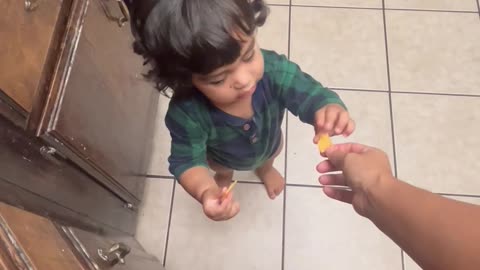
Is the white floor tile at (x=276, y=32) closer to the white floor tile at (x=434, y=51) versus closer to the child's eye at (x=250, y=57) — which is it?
the white floor tile at (x=434, y=51)

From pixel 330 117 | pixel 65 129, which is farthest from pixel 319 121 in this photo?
pixel 65 129

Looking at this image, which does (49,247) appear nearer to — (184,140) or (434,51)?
(184,140)

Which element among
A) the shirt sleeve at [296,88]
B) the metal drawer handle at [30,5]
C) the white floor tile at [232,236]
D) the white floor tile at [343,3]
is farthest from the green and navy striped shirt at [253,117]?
the white floor tile at [343,3]

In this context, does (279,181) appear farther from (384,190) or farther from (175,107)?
(384,190)

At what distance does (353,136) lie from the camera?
4.14ft

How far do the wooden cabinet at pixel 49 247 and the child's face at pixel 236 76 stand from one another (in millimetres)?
256

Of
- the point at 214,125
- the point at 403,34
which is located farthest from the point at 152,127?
the point at 403,34

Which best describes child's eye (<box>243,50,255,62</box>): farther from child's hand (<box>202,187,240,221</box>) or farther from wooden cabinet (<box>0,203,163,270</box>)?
wooden cabinet (<box>0,203,163,270</box>)

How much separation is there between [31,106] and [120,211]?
0.45 meters

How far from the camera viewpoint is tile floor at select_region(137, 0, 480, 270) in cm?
116

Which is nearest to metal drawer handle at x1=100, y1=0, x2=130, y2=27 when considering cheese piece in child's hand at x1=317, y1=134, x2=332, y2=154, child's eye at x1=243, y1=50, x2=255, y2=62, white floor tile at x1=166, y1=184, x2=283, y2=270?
child's eye at x1=243, y1=50, x2=255, y2=62

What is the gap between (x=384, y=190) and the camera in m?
0.57

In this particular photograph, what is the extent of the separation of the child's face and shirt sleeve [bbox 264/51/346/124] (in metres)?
0.11

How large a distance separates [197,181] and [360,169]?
0.94ft
